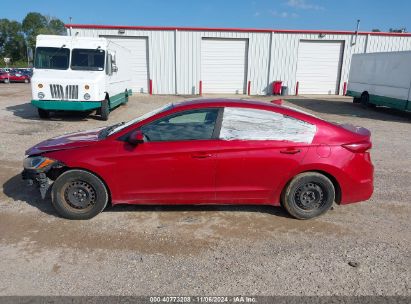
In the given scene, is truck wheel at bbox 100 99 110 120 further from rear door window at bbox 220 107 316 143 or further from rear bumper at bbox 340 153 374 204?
rear bumper at bbox 340 153 374 204

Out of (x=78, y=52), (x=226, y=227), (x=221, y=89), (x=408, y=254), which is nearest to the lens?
(x=408, y=254)

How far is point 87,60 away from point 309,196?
30.5 ft

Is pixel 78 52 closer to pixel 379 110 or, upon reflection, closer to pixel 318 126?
pixel 318 126

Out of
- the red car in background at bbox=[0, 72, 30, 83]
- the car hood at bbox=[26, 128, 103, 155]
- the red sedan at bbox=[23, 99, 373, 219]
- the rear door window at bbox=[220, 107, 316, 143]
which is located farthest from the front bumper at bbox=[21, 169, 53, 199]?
the red car in background at bbox=[0, 72, 30, 83]

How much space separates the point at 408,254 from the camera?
337cm

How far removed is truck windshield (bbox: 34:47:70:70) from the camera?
10.5 meters

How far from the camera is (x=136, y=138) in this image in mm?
3719

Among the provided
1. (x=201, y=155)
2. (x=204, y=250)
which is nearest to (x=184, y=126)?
(x=201, y=155)

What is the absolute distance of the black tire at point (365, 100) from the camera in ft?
53.5

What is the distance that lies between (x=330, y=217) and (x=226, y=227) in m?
1.47

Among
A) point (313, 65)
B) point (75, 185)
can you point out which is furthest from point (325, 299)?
point (313, 65)

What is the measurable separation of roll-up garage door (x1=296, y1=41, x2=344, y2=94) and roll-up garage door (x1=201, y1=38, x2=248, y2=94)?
4334 mm

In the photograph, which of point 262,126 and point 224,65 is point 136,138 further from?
point 224,65

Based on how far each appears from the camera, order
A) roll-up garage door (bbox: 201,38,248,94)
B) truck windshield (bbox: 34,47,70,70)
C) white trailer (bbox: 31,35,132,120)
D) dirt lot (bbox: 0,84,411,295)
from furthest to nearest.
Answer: roll-up garage door (bbox: 201,38,248,94), truck windshield (bbox: 34,47,70,70), white trailer (bbox: 31,35,132,120), dirt lot (bbox: 0,84,411,295)
